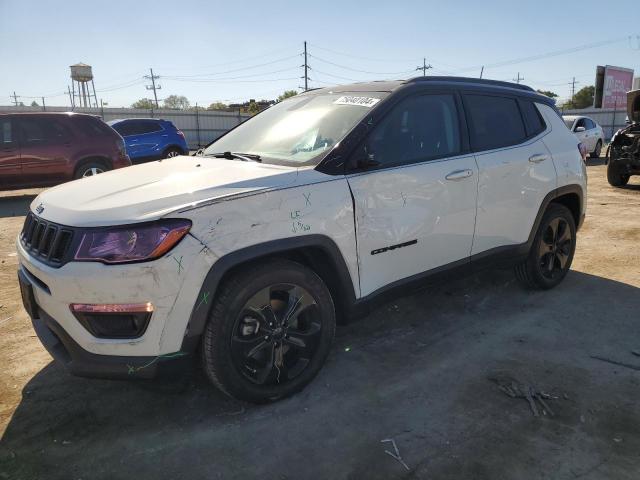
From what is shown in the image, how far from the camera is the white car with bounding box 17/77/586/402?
92.7 inches

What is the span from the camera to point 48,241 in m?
2.56

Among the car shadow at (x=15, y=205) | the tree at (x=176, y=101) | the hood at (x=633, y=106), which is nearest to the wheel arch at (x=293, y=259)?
the car shadow at (x=15, y=205)

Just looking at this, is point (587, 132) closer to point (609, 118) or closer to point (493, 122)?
point (493, 122)

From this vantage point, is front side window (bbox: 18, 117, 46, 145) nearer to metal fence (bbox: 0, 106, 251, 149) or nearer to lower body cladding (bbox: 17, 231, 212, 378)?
lower body cladding (bbox: 17, 231, 212, 378)

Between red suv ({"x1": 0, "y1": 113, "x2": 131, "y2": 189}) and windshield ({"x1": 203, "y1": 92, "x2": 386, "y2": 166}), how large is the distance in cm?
664

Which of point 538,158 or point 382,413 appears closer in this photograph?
point 382,413

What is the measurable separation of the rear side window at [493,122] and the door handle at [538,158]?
17 cm

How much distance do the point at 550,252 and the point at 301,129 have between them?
2565 mm

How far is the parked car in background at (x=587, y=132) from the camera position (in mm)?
16375

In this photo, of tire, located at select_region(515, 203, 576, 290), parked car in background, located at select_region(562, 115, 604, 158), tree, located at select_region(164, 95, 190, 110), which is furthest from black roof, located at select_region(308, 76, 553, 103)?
tree, located at select_region(164, 95, 190, 110)

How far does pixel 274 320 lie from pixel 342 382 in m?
0.65

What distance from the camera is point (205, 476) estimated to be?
2.29 metres

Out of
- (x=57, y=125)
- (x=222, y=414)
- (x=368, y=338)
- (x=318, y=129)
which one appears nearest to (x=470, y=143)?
(x=318, y=129)

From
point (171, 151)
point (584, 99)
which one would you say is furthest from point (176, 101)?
point (171, 151)
